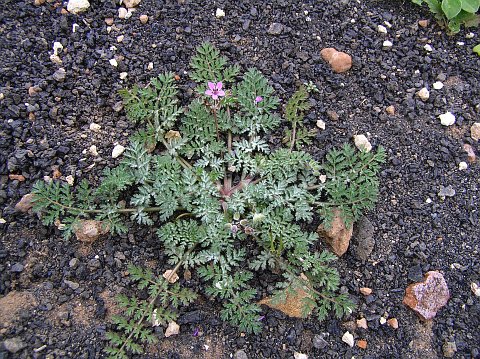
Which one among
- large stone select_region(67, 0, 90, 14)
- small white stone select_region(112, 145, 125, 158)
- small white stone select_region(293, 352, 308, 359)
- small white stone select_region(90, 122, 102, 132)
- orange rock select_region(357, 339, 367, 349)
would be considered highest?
large stone select_region(67, 0, 90, 14)

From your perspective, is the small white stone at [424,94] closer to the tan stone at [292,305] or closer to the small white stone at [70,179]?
the tan stone at [292,305]

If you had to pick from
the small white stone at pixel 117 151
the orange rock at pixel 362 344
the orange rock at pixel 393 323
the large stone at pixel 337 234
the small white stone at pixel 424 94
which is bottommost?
the orange rock at pixel 362 344

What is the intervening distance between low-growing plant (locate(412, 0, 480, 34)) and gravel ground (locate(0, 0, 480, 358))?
4.0 inches

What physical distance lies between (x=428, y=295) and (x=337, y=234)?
0.63m

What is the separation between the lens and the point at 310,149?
3.47 meters

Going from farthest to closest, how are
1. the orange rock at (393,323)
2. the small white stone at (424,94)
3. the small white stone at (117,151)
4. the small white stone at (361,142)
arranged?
1. the small white stone at (424,94)
2. the small white stone at (361,142)
3. the small white stone at (117,151)
4. the orange rock at (393,323)

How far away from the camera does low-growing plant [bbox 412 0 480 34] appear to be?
12.8 ft

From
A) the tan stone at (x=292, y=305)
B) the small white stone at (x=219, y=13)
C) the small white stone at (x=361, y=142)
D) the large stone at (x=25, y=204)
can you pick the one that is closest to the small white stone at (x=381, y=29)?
the small white stone at (x=361, y=142)

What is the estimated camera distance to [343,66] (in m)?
3.71

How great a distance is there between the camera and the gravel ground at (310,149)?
9.73ft

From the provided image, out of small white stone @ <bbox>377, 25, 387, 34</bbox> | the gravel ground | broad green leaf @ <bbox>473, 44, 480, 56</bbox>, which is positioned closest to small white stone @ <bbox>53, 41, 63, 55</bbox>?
the gravel ground

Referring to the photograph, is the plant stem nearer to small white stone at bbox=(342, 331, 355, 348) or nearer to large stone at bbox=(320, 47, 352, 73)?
small white stone at bbox=(342, 331, 355, 348)

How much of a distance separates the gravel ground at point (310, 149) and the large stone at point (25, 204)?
44 mm

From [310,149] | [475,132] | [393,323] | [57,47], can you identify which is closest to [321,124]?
[310,149]
